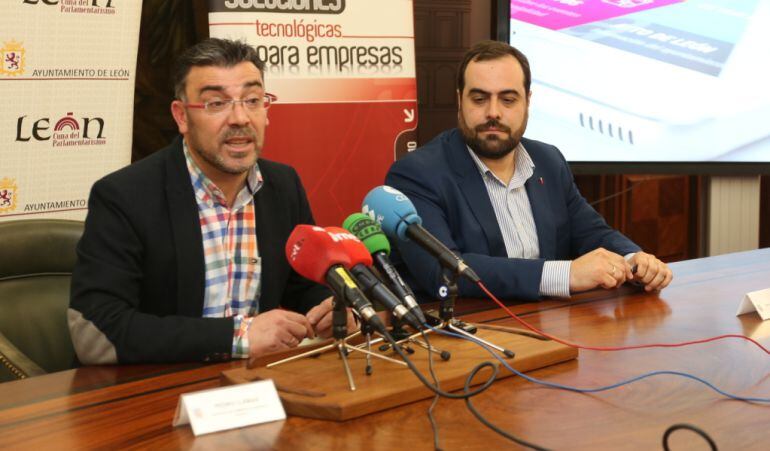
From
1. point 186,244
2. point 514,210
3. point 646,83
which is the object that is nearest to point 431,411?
point 186,244

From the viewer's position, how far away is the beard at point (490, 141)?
9.16 ft

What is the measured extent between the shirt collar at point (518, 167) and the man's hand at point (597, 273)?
0.54 metres

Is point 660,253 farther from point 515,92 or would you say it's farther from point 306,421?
point 306,421

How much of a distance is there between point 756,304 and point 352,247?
1.13 meters

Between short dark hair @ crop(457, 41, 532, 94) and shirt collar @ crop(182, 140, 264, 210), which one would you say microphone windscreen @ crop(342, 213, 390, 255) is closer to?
shirt collar @ crop(182, 140, 264, 210)

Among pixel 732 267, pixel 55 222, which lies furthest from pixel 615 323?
pixel 55 222

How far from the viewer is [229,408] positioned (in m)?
1.31

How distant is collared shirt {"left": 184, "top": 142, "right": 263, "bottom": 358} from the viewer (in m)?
2.11

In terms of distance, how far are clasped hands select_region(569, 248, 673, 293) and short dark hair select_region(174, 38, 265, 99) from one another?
3.14ft

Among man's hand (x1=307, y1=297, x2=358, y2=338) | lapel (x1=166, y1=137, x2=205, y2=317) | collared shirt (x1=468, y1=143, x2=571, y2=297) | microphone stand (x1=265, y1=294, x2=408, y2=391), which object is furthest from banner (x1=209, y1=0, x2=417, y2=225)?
microphone stand (x1=265, y1=294, x2=408, y2=391)

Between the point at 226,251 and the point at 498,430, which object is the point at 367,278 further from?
the point at 226,251

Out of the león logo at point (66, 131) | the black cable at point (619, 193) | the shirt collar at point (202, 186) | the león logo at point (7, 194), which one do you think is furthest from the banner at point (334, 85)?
the shirt collar at point (202, 186)

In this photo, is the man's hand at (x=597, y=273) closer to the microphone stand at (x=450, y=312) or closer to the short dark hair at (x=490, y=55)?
the microphone stand at (x=450, y=312)

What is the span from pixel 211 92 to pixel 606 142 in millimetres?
2703
